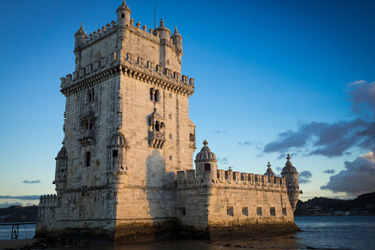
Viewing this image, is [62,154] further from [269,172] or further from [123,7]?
[269,172]

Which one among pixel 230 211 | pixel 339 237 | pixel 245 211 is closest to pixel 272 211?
pixel 245 211

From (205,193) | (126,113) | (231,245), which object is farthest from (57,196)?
(231,245)

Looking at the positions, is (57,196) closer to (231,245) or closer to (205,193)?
(205,193)

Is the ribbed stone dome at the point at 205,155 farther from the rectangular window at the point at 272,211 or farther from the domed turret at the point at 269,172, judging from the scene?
the domed turret at the point at 269,172

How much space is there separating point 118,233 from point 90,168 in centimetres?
708

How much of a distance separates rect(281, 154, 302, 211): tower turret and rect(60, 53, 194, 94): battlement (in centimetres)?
1753

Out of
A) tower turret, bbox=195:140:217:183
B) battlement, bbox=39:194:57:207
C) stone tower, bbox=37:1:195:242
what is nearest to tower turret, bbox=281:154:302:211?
stone tower, bbox=37:1:195:242

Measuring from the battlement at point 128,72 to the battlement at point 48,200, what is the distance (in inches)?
440

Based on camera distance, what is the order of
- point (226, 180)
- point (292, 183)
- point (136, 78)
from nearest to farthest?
point (136, 78) < point (226, 180) < point (292, 183)

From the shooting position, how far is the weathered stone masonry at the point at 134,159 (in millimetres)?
32812

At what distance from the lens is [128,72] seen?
115ft

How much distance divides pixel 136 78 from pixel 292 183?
25348mm

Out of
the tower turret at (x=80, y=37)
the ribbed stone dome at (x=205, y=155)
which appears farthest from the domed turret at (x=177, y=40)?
the ribbed stone dome at (x=205, y=155)

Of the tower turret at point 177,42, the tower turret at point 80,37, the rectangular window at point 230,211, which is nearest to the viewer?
the rectangular window at point 230,211
